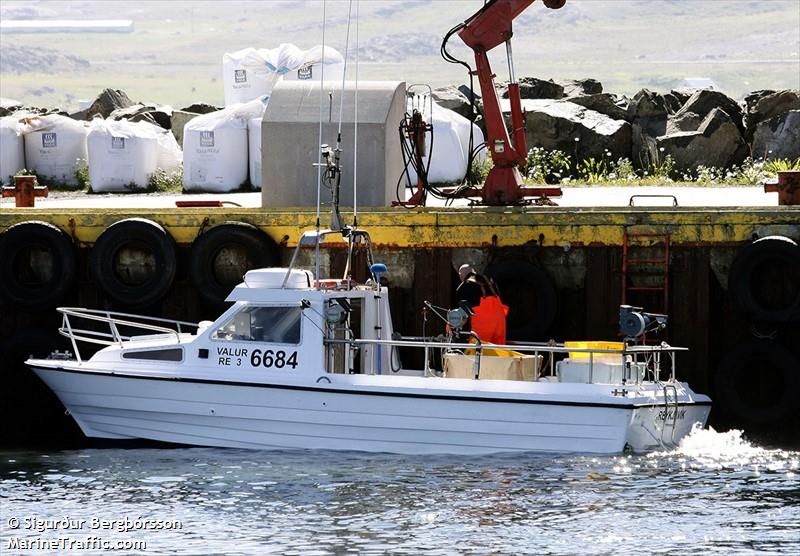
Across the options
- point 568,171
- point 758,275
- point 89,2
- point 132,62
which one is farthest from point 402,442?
point 89,2

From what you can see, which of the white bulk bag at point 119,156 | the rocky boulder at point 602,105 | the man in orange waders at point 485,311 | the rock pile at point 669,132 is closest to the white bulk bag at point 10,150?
the white bulk bag at point 119,156

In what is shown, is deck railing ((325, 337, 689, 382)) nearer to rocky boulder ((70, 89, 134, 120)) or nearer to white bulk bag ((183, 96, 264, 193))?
white bulk bag ((183, 96, 264, 193))

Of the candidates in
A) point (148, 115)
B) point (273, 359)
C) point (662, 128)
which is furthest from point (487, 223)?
point (148, 115)

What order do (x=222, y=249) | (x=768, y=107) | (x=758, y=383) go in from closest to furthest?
(x=758, y=383), (x=222, y=249), (x=768, y=107)

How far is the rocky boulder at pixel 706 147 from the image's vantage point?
25.1 meters

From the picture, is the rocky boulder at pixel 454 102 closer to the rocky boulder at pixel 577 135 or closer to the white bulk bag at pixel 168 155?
the rocky boulder at pixel 577 135

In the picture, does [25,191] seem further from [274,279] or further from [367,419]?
[367,419]

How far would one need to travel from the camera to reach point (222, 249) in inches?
690

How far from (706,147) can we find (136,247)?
10.9 metres

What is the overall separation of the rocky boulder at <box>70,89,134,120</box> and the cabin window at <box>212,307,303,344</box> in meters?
16.5

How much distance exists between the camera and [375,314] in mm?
15828

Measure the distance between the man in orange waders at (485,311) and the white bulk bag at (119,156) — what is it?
807cm

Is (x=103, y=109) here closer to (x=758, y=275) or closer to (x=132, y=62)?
(x=758, y=275)

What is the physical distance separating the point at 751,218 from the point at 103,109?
1832 cm
